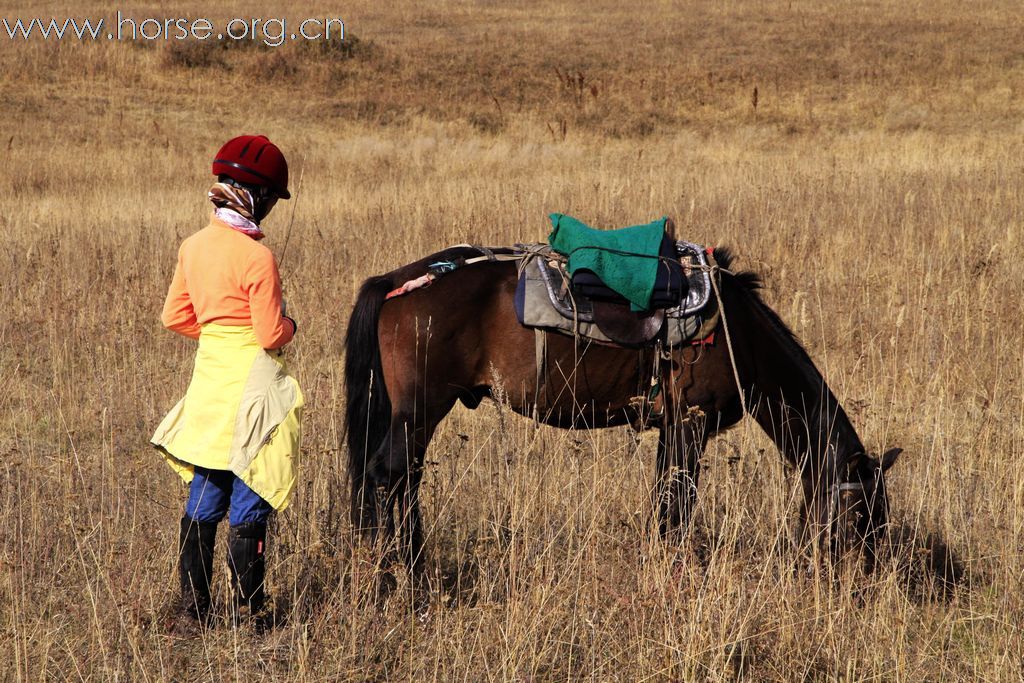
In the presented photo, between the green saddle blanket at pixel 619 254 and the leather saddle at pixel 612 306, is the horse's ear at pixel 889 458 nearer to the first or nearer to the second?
the leather saddle at pixel 612 306

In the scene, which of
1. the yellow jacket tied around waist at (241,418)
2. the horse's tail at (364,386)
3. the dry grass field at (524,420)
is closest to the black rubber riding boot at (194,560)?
the dry grass field at (524,420)

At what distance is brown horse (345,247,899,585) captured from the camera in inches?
149

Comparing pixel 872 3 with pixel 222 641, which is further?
pixel 872 3

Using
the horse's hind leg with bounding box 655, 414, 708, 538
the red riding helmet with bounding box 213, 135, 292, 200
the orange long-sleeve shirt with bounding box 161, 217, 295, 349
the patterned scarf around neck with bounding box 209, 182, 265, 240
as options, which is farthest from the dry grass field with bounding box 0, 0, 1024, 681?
the red riding helmet with bounding box 213, 135, 292, 200

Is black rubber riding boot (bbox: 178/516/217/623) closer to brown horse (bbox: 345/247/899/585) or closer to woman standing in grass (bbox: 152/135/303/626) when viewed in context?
woman standing in grass (bbox: 152/135/303/626)

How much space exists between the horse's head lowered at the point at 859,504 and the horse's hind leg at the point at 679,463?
504mm

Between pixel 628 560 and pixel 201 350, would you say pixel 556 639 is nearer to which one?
pixel 628 560

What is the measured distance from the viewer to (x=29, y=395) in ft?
19.9

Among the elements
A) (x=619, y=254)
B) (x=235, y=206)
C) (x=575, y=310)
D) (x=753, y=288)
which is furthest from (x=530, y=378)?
(x=235, y=206)

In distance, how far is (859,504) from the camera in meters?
3.59

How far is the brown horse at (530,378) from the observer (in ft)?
12.4

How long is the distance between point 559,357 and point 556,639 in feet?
3.98

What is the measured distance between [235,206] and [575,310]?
1.36m

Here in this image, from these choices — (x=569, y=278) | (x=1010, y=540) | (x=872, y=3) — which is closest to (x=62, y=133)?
(x=569, y=278)
